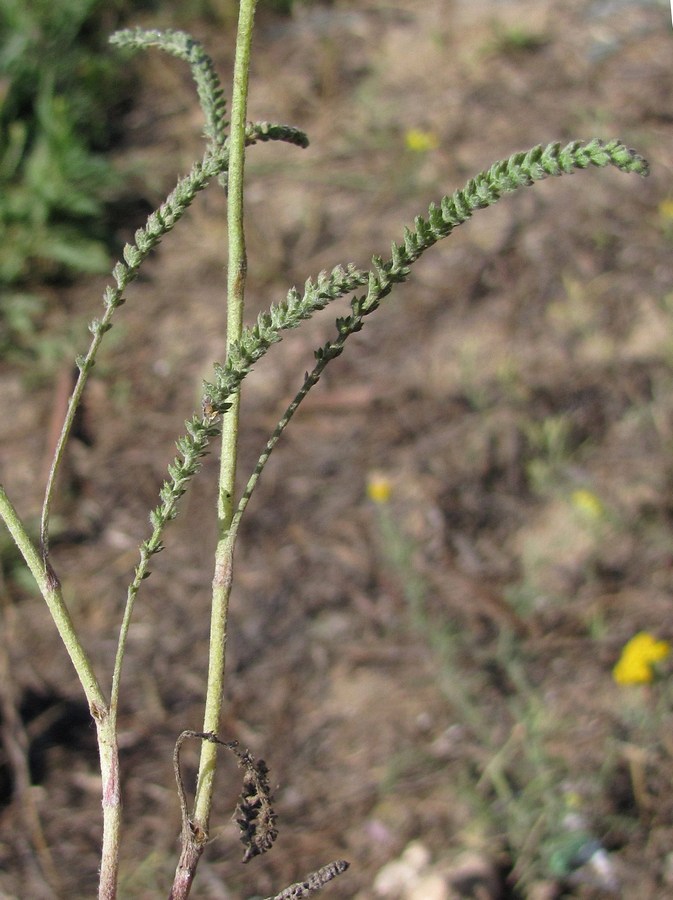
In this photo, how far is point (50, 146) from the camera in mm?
3518

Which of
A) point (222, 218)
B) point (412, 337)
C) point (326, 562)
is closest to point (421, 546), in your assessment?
point (326, 562)

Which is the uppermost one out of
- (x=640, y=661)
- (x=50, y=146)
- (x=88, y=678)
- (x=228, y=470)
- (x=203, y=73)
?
(x=50, y=146)

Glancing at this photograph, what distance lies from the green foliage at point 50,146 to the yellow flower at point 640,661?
6.73 ft

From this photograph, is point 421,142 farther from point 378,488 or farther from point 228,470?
point 228,470

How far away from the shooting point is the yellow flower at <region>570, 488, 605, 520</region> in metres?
2.51

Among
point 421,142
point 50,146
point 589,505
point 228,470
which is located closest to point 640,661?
point 589,505

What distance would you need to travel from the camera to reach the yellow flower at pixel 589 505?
2.51m

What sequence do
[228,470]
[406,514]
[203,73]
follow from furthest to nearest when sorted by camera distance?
[406,514] → [203,73] → [228,470]

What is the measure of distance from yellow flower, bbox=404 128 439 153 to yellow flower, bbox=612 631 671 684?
2064 millimetres

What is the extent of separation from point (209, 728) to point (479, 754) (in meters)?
1.26

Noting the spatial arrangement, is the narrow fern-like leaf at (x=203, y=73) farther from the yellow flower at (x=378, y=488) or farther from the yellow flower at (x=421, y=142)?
the yellow flower at (x=421, y=142)

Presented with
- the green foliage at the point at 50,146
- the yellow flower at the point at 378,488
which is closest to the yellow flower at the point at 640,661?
the yellow flower at the point at 378,488

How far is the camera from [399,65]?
13.3 ft

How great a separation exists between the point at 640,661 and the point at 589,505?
57 centimetres
